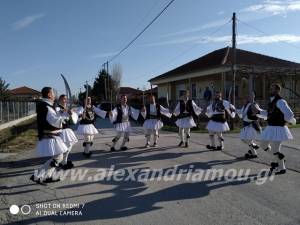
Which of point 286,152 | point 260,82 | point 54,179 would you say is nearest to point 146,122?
point 286,152

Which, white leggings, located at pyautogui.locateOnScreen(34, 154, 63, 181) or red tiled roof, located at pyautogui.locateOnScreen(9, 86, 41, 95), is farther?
red tiled roof, located at pyautogui.locateOnScreen(9, 86, 41, 95)

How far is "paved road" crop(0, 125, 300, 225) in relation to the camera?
239 inches

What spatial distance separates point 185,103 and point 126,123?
2.25 meters

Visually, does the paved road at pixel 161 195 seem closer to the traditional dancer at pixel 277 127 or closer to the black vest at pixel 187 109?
the traditional dancer at pixel 277 127

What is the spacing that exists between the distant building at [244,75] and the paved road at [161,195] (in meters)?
15.8

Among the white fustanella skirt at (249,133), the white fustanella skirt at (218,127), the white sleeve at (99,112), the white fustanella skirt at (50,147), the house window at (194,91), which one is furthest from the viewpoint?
the house window at (194,91)

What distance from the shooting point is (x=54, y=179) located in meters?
8.52

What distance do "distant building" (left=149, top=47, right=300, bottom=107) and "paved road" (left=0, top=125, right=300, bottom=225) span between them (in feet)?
51.9

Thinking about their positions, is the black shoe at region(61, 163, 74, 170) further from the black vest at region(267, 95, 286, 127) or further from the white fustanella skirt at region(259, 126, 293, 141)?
the black vest at region(267, 95, 286, 127)

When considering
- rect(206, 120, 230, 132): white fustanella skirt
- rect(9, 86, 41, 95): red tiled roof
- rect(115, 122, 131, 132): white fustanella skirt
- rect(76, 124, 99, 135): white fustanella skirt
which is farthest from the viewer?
rect(9, 86, 41, 95): red tiled roof

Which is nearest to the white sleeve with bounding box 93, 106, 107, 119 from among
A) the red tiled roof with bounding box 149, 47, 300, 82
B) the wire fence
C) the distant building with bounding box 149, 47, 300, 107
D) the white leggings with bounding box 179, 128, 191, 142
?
the white leggings with bounding box 179, 128, 191, 142

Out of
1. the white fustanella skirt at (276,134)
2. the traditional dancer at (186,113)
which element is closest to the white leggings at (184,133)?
the traditional dancer at (186,113)

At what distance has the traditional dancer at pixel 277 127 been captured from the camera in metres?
8.94

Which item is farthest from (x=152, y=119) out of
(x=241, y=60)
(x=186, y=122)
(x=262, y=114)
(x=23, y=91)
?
(x=23, y=91)
